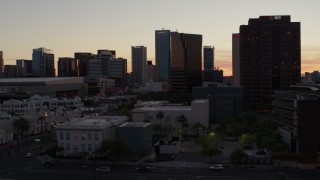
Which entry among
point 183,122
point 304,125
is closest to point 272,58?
Result: point 183,122

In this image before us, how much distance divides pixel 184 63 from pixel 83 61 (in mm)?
93815

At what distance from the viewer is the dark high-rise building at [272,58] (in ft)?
265

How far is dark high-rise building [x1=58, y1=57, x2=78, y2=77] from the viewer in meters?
190

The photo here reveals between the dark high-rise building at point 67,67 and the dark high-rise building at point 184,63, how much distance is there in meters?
88.5

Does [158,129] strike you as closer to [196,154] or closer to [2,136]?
[196,154]

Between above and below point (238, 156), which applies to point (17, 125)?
above

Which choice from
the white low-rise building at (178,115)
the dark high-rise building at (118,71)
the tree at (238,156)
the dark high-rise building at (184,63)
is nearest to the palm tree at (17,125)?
the white low-rise building at (178,115)

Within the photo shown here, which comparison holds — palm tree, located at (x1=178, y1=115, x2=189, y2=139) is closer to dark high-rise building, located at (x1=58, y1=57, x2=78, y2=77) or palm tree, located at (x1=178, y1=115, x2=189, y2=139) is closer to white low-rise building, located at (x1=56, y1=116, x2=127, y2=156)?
white low-rise building, located at (x1=56, y1=116, x2=127, y2=156)

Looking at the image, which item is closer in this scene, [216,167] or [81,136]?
[216,167]

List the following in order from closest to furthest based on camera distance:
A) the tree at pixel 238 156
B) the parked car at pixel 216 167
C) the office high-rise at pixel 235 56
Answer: the parked car at pixel 216 167 → the tree at pixel 238 156 → the office high-rise at pixel 235 56

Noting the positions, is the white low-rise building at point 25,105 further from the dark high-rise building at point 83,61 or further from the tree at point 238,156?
the dark high-rise building at point 83,61

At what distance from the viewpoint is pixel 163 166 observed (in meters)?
32.4

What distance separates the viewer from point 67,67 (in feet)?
625

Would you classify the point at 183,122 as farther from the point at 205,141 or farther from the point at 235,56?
the point at 235,56
